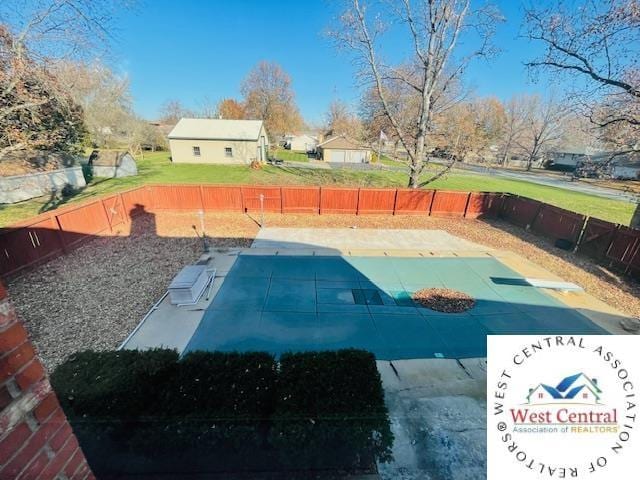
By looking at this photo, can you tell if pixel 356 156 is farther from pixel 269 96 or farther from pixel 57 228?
pixel 57 228

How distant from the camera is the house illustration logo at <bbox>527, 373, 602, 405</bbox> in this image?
2.18 metres

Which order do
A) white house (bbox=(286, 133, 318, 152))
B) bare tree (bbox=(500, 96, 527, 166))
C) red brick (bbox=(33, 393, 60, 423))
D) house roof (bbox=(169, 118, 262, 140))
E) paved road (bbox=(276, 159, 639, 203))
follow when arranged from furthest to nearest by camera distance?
1. white house (bbox=(286, 133, 318, 152))
2. bare tree (bbox=(500, 96, 527, 166))
3. house roof (bbox=(169, 118, 262, 140))
4. paved road (bbox=(276, 159, 639, 203))
5. red brick (bbox=(33, 393, 60, 423))

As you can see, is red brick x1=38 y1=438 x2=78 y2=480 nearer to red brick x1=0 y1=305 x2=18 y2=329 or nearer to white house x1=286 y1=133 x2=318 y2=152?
red brick x1=0 y1=305 x2=18 y2=329

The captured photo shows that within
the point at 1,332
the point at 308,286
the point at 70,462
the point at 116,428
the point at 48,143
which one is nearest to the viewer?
the point at 1,332

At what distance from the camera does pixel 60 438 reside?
136cm

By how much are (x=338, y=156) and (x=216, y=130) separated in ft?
57.8

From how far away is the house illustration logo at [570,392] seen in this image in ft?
7.14

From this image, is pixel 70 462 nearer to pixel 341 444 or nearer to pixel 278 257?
pixel 341 444

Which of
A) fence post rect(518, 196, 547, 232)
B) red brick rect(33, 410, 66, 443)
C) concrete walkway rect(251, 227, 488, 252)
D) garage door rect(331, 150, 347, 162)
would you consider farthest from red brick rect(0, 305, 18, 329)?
garage door rect(331, 150, 347, 162)

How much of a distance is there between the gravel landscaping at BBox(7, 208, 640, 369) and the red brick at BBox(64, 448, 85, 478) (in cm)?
411

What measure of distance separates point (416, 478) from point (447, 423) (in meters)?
0.89

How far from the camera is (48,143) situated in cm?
916

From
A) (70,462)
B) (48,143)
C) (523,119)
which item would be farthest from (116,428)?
(523,119)

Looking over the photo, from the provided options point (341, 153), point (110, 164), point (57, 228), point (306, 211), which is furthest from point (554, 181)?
point (110, 164)
